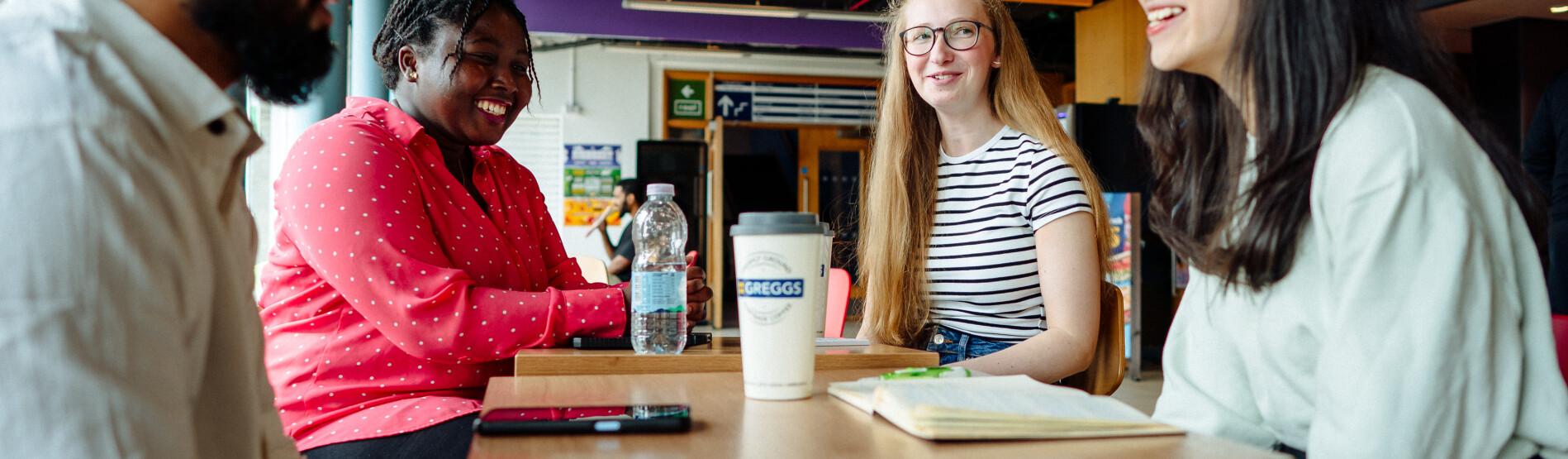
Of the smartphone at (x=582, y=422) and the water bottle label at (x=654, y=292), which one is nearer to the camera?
the smartphone at (x=582, y=422)

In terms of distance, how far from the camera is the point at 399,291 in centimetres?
131

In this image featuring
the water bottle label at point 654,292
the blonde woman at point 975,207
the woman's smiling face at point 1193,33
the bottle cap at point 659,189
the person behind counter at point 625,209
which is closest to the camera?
the woman's smiling face at point 1193,33

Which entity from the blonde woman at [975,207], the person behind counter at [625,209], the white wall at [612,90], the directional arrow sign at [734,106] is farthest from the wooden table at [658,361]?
the directional arrow sign at [734,106]

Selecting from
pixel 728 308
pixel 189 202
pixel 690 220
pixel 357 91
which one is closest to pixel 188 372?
pixel 189 202

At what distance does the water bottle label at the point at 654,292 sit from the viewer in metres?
1.24

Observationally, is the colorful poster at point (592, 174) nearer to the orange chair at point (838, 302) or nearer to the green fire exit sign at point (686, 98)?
the green fire exit sign at point (686, 98)

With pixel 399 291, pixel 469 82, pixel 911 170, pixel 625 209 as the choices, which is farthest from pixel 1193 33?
pixel 625 209

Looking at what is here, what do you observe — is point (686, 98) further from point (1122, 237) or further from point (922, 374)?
point (922, 374)

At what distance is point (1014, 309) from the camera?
1.79m

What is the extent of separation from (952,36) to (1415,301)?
3.93 ft

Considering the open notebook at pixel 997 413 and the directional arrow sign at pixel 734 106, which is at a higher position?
the directional arrow sign at pixel 734 106

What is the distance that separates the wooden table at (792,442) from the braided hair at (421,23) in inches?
38.5

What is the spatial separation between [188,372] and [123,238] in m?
0.13

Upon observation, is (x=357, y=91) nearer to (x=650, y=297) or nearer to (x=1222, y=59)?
(x=650, y=297)
